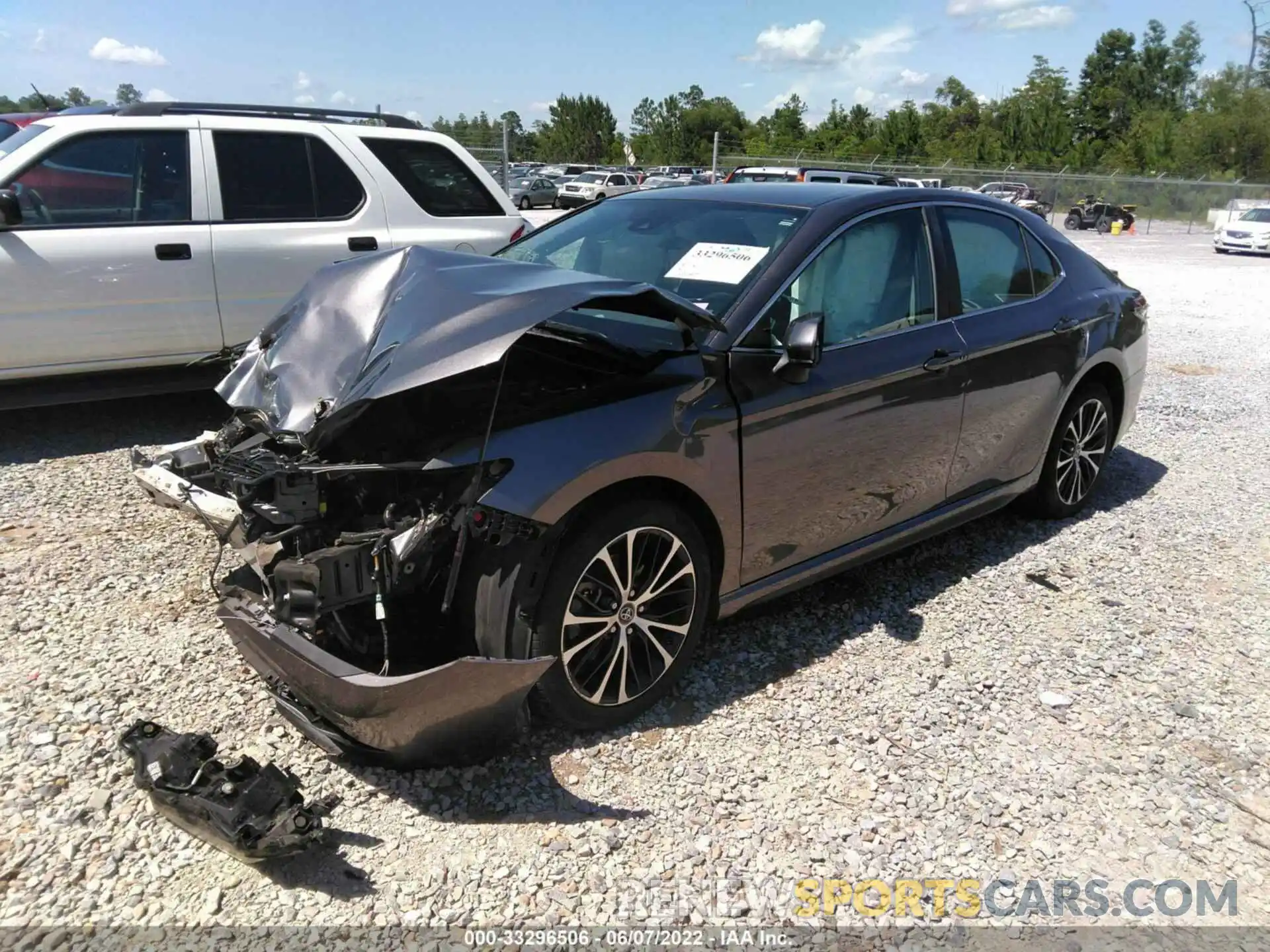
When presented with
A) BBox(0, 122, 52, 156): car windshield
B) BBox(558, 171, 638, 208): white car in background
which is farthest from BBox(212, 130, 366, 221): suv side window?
BBox(558, 171, 638, 208): white car in background

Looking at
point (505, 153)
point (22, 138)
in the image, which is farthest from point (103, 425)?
point (505, 153)

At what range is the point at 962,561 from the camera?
4625 millimetres

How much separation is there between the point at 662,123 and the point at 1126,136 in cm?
4019

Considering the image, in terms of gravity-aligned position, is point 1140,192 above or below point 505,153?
below

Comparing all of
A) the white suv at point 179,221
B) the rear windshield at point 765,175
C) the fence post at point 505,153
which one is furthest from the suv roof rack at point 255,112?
the fence post at point 505,153

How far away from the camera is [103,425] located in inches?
242

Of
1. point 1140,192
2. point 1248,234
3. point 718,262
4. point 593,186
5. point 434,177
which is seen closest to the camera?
point 718,262

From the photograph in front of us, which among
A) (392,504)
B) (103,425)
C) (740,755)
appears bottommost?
(740,755)

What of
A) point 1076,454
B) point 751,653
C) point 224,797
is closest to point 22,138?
point 224,797

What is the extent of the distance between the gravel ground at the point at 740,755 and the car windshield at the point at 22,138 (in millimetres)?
2210

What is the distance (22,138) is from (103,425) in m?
1.87

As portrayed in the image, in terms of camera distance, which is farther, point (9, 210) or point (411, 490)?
point (9, 210)

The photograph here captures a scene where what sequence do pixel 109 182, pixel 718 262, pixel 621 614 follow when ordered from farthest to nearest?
pixel 109 182
pixel 718 262
pixel 621 614

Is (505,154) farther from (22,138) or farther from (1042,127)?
(1042,127)
